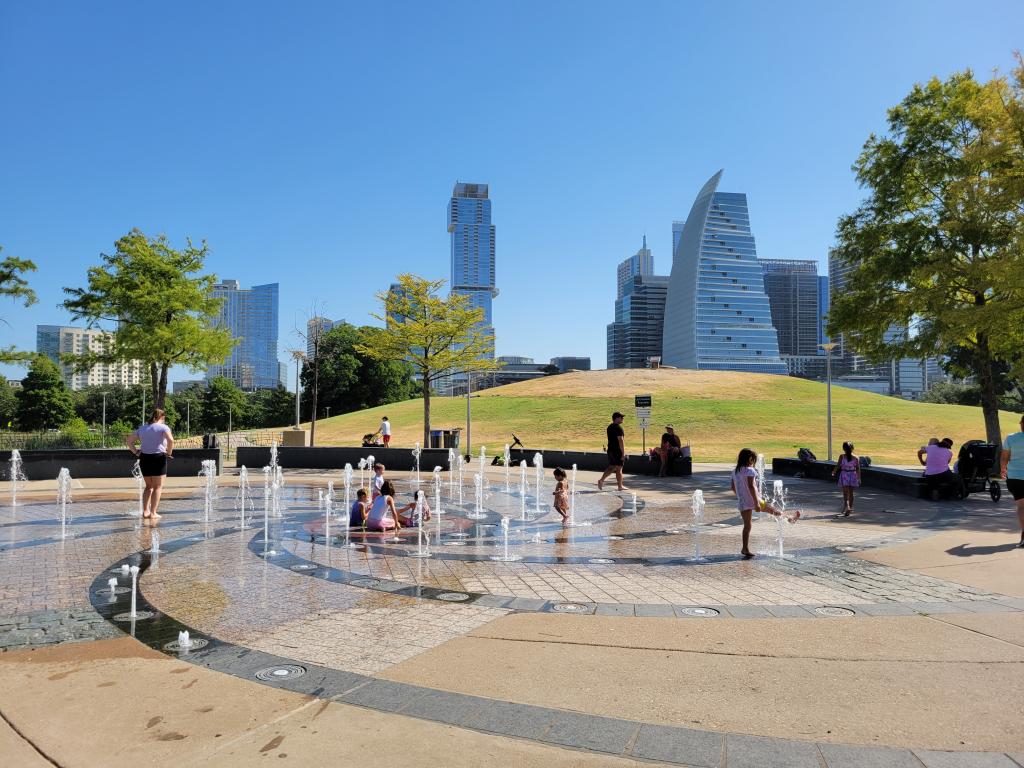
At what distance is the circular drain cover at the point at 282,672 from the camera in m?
4.64

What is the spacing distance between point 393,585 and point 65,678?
3301mm

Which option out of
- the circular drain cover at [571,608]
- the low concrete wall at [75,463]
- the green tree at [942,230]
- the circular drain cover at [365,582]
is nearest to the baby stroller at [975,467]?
the green tree at [942,230]

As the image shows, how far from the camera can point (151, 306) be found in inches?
1070

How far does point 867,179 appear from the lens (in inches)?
1061

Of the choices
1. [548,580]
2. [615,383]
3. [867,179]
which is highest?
[867,179]

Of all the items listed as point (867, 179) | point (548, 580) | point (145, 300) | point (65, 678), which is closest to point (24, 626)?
point (65, 678)

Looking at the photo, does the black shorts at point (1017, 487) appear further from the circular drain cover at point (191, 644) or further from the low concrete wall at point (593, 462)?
the low concrete wall at point (593, 462)

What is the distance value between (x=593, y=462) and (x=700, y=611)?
1946 cm

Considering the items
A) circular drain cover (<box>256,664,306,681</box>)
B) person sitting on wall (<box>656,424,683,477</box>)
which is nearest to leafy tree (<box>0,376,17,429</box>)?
person sitting on wall (<box>656,424,683,477</box>)

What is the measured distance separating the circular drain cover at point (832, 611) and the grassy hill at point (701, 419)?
92.8 ft

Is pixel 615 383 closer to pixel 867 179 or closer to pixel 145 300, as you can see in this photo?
pixel 867 179

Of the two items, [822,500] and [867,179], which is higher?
[867,179]

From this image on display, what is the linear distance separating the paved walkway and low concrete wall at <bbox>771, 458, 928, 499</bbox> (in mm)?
5756

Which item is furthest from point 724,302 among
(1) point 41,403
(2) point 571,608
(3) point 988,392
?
(2) point 571,608
